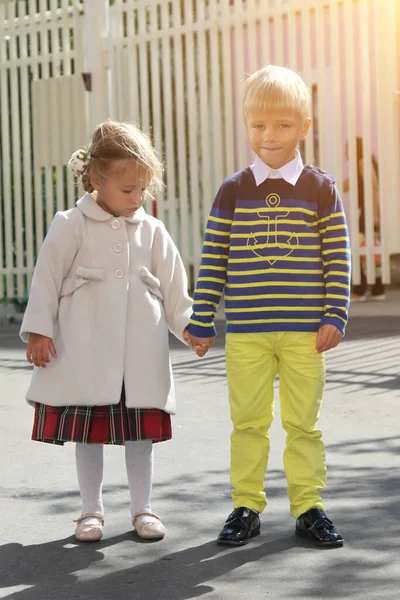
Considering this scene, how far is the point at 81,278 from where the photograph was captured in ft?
11.9

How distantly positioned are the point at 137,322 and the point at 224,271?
32 cm

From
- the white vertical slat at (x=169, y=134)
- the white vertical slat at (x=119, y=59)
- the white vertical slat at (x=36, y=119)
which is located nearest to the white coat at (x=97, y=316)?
the white vertical slat at (x=169, y=134)

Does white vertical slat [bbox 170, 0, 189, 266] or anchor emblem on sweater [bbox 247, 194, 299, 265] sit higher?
white vertical slat [bbox 170, 0, 189, 266]

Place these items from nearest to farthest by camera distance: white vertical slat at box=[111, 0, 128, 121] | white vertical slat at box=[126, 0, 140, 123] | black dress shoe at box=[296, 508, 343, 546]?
black dress shoe at box=[296, 508, 343, 546] < white vertical slat at box=[126, 0, 140, 123] < white vertical slat at box=[111, 0, 128, 121]

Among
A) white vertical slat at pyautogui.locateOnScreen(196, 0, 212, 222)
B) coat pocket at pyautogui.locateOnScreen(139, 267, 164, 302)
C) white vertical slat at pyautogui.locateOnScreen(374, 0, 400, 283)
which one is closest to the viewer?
coat pocket at pyautogui.locateOnScreen(139, 267, 164, 302)

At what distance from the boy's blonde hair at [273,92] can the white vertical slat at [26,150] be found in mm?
9031

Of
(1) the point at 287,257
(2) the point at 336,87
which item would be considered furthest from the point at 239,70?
(1) the point at 287,257

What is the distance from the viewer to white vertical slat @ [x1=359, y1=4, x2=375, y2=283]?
32.5 ft

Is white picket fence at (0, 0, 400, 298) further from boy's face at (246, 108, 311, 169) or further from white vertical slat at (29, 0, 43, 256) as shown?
boy's face at (246, 108, 311, 169)

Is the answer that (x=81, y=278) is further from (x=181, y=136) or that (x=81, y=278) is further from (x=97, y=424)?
(x=181, y=136)

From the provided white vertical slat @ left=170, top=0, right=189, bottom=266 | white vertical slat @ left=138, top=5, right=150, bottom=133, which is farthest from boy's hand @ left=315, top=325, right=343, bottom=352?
white vertical slat @ left=138, top=5, right=150, bottom=133

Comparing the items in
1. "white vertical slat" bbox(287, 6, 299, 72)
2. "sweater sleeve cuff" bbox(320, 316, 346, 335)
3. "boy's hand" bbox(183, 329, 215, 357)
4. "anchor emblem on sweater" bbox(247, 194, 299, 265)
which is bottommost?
"boy's hand" bbox(183, 329, 215, 357)

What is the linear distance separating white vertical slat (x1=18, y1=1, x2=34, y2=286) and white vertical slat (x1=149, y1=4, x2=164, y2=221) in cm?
174

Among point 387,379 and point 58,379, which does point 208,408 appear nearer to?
point 387,379
